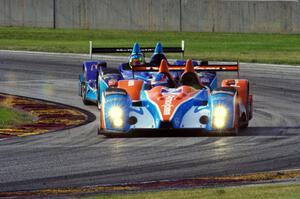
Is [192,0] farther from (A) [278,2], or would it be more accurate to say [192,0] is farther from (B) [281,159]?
(B) [281,159]

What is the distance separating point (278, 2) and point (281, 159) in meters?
42.8

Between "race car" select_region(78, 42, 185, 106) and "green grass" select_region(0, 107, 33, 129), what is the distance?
6.33ft

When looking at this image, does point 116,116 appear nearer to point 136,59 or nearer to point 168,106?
point 168,106

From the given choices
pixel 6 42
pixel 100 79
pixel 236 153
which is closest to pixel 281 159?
pixel 236 153

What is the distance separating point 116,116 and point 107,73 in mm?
5163

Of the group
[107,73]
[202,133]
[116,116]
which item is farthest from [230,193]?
[107,73]

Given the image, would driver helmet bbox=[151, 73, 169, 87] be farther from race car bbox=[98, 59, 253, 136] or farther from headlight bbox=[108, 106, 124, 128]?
headlight bbox=[108, 106, 124, 128]

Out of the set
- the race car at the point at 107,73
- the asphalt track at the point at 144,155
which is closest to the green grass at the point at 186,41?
the race car at the point at 107,73

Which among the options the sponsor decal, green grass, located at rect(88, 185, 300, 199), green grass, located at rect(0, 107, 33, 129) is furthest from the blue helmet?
green grass, located at rect(88, 185, 300, 199)

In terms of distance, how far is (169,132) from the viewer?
66.5ft

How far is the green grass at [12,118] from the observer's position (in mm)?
22328

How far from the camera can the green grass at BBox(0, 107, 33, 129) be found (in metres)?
22.3

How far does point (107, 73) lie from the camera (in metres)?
24.7

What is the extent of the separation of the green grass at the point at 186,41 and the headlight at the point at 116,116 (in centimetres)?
2239
